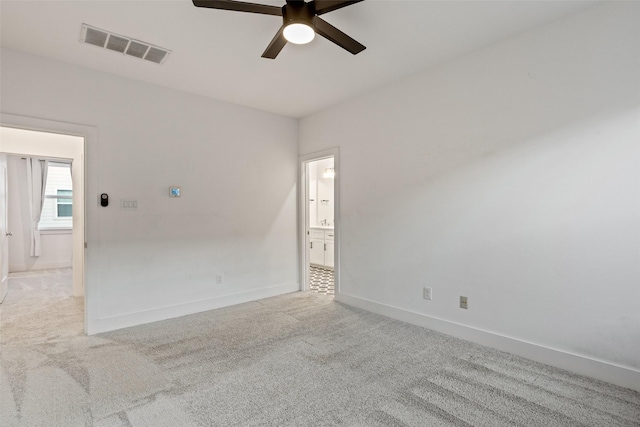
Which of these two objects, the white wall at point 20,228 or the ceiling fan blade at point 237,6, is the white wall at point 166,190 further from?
the white wall at point 20,228

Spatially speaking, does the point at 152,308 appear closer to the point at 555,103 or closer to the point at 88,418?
the point at 88,418

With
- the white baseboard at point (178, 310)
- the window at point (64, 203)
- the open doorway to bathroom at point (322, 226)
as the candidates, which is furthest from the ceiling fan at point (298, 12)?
the window at point (64, 203)

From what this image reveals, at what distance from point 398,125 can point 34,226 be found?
7.70m

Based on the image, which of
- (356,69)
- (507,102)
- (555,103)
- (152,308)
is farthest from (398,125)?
(152,308)

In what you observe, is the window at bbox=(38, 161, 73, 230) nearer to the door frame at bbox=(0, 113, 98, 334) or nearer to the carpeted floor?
the carpeted floor

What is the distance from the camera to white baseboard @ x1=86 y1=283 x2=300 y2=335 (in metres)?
3.29

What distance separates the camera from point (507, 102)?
2.74 metres

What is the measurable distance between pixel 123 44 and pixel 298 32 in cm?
170

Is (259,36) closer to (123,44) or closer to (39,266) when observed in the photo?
(123,44)

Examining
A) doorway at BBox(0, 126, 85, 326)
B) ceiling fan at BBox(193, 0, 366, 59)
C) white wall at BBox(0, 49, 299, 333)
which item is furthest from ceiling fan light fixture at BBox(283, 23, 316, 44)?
doorway at BBox(0, 126, 85, 326)

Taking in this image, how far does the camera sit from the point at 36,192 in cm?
672

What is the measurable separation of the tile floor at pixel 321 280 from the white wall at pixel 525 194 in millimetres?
1294

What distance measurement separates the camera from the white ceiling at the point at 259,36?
90.0 inches

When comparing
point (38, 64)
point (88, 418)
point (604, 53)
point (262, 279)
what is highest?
point (38, 64)
